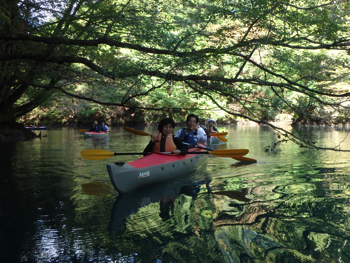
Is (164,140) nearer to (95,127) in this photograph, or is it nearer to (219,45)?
(219,45)

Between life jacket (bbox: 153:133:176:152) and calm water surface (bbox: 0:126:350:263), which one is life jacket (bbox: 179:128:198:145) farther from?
life jacket (bbox: 153:133:176:152)

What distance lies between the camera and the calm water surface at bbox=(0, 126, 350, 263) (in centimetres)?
279

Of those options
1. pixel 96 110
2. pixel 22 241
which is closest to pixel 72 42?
pixel 22 241

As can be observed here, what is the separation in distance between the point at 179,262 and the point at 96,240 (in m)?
0.84

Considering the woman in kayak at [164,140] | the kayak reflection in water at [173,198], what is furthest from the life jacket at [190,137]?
the kayak reflection in water at [173,198]

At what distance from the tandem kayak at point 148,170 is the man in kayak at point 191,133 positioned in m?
1.27

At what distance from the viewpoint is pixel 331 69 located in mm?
6258

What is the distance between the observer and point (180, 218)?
363 centimetres

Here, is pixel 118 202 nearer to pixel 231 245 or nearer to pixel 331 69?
pixel 231 245

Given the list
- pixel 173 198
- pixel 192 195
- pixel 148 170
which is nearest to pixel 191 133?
pixel 148 170

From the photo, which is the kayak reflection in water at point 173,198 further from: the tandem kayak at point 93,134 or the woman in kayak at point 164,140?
the tandem kayak at point 93,134

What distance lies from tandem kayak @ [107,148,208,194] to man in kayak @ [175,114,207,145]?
127 centimetres

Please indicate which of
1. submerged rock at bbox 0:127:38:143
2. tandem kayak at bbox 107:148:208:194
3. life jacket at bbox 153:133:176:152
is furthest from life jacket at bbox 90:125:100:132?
life jacket at bbox 153:133:176:152

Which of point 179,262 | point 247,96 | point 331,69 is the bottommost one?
point 179,262
